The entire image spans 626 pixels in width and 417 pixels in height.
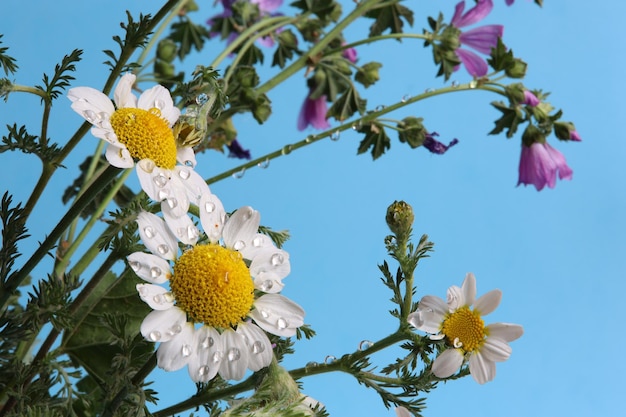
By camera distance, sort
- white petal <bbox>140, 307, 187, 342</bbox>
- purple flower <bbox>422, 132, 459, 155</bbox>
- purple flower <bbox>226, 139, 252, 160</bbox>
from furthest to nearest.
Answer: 1. purple flower <bbox>226, 139, 252, 160</bbox>
2. purple flower <bbox>422, 132, 459, 155</bbox>
3. white petal <bbox>140, 307, 187, 342</bbox>

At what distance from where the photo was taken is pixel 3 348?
1.52ft

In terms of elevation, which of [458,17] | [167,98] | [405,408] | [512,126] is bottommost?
[405,408]

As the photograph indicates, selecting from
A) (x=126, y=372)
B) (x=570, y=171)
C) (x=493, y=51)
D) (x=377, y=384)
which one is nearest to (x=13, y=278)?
(x=126, y=372)

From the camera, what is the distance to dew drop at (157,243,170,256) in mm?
340

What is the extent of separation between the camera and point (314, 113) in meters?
0.94

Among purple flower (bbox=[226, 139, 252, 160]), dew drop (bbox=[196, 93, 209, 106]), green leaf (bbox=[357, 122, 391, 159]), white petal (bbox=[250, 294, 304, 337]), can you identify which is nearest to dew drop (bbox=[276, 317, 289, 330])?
white petal (bbox=[250, 294, 304, 337])

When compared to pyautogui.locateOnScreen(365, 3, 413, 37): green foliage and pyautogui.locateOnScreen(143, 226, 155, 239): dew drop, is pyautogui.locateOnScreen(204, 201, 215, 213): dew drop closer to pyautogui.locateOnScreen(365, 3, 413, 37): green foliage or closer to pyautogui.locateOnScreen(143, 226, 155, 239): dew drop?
pyautogui.locateOnScreen(143, 226, 155, 239): dew drop

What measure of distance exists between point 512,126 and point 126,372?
49cm

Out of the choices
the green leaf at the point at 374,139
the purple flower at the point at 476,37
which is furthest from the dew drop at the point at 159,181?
the purple flower at the point at 476,37

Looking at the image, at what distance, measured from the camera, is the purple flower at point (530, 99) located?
763 millimetres

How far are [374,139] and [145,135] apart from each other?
437mm

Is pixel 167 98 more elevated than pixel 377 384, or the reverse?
pixel 167 98

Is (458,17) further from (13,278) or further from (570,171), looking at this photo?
(13,278)

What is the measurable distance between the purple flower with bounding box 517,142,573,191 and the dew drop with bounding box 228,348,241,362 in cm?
53
